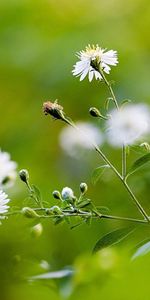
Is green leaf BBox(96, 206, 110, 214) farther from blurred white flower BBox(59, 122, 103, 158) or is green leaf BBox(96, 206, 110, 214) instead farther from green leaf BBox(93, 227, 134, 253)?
blurred white flower BBox(59, 122, 103, 158)

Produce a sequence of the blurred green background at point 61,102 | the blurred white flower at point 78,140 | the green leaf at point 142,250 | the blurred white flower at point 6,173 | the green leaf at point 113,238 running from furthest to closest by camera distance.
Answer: the blurred white flower at point 78,140 → the blurred white flower at point 6,173 → the blurred green background at point 61,102 → the green leaf at point 113,238 → the green leaf at point 142,250

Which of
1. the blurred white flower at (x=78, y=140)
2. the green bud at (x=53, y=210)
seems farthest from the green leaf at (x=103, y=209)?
the blurred white flower at (x=78, y=140)

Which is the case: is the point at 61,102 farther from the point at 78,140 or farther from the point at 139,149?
the point at 139,149

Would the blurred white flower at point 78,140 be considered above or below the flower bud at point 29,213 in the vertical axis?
above

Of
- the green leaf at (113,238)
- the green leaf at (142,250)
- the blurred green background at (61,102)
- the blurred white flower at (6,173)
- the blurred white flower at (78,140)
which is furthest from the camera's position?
the blurred white flower at (78,140)

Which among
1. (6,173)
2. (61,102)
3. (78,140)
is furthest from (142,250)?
(61,102)

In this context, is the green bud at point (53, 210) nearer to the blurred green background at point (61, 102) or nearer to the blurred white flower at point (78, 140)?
the blurred green background at point (61, 102)

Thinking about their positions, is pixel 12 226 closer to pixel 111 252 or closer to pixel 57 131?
pixel 111 252
